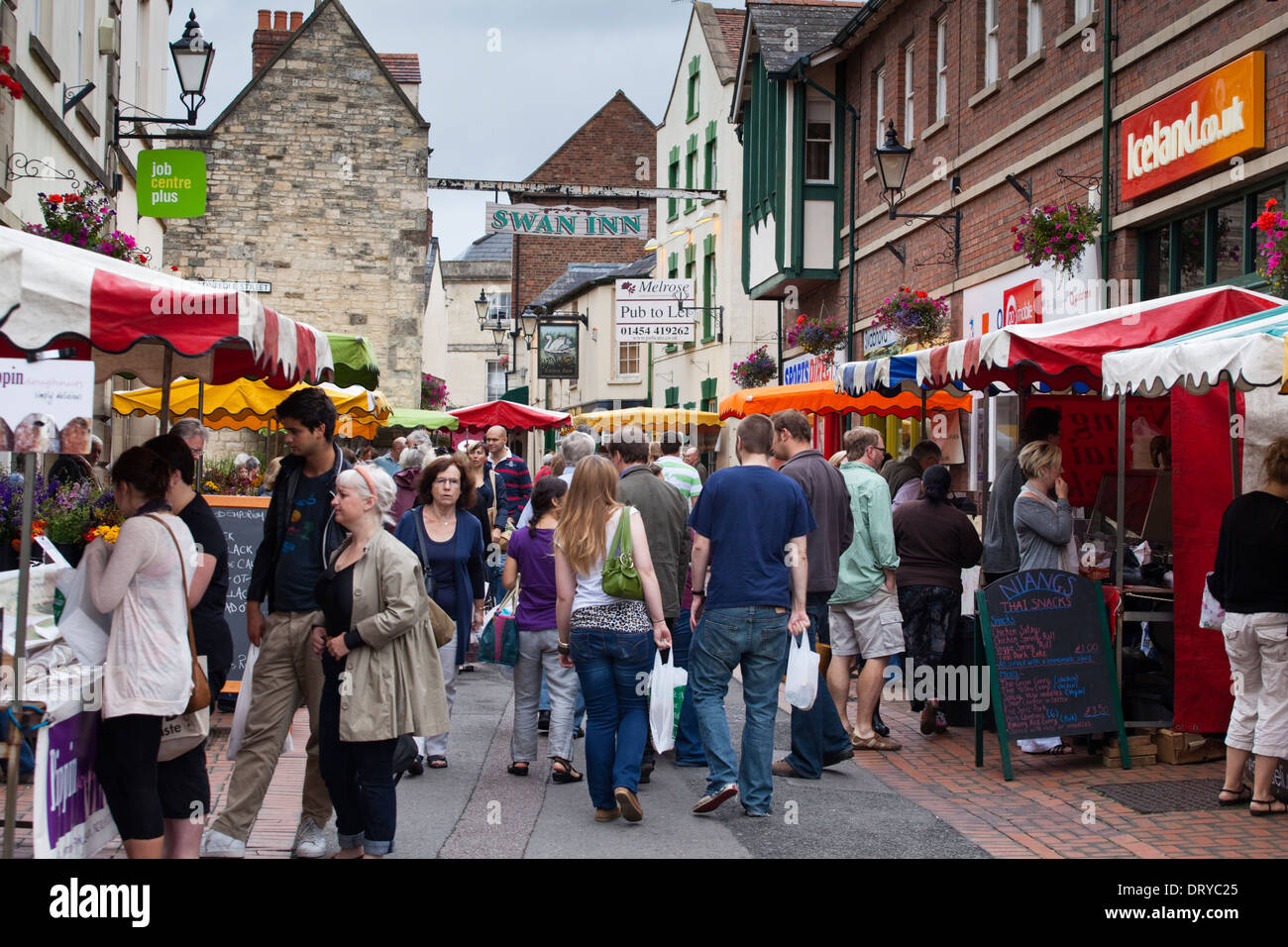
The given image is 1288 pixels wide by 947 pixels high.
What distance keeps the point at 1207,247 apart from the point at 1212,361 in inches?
216

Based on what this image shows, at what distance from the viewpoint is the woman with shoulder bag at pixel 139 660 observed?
4988 millimetres

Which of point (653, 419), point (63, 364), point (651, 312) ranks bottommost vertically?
point (63, 364)

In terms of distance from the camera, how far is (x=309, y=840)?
5.88 metres

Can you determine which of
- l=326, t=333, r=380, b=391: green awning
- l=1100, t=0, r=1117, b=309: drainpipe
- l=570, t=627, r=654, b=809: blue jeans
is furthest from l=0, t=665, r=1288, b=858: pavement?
l=1100, t=0, r=1117, b=309: drainpipe

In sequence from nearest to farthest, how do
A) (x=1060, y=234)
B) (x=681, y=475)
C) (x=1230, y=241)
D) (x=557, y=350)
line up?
(x=681, y=475) < (x=1230, y=241) < (x=1060, y=234) < (x=557, y=350)

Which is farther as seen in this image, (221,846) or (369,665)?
(221,846)

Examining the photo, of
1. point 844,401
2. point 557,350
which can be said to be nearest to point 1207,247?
point 844,401

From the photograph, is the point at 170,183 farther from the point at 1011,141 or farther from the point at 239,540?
the point at 1011,141

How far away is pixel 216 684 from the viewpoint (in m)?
5.77

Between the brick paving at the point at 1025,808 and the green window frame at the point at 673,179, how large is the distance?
28.8 meters

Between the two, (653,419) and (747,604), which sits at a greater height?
(653,419)

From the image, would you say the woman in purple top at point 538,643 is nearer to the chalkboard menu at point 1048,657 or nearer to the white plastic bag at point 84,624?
the chalkboard menu at point 1048,657

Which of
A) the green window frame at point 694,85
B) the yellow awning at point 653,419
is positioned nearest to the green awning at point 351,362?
the yellow awning at point 653,419

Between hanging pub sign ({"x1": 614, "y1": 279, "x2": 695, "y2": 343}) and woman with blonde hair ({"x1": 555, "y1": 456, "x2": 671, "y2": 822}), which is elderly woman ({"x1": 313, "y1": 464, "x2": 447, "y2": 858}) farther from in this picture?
hanging pub sign ({"x1": 614, "y1": 279, "x2": 695, "y2": 343})
